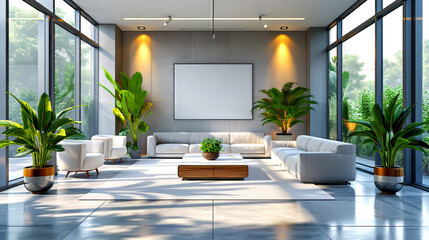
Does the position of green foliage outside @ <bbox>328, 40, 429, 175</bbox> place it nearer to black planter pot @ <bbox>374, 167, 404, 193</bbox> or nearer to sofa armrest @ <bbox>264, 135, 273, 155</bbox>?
black planter pot @ <bbox>374, 167, 404, 193</bbox>

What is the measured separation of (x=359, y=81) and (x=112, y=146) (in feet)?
16.8

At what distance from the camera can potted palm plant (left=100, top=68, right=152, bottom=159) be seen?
8.26 metres

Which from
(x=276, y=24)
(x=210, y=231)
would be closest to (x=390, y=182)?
(x=210, y=231)

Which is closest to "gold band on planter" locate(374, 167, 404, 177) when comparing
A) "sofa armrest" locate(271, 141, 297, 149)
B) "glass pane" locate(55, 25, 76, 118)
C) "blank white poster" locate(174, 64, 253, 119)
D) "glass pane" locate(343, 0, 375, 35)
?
"sofa armrest" locate(271, 141, 297, 149)

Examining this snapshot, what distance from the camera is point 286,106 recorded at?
27.8 ft

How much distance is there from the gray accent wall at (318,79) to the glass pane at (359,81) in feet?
3.58

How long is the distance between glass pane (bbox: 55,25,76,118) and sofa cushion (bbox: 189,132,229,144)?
118 inches

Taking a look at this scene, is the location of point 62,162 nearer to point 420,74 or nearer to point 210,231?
point 210,231

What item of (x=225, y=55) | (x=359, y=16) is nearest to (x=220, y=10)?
(x=225, y=55)

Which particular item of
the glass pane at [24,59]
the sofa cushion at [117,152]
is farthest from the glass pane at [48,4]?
the sofa cushion at [117,152]

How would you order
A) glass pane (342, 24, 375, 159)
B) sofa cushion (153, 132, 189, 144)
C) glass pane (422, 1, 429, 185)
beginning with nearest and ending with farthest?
1. glass pane (422, 1, 429, 185)
2. glass pane (342, 24, 375, 159)
3. sofa cushion (153, 132, 189, 144)

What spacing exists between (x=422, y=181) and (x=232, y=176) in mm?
2723

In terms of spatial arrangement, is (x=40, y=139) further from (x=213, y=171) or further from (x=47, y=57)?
(x=213, y=171)

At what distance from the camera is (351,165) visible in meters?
5.12
